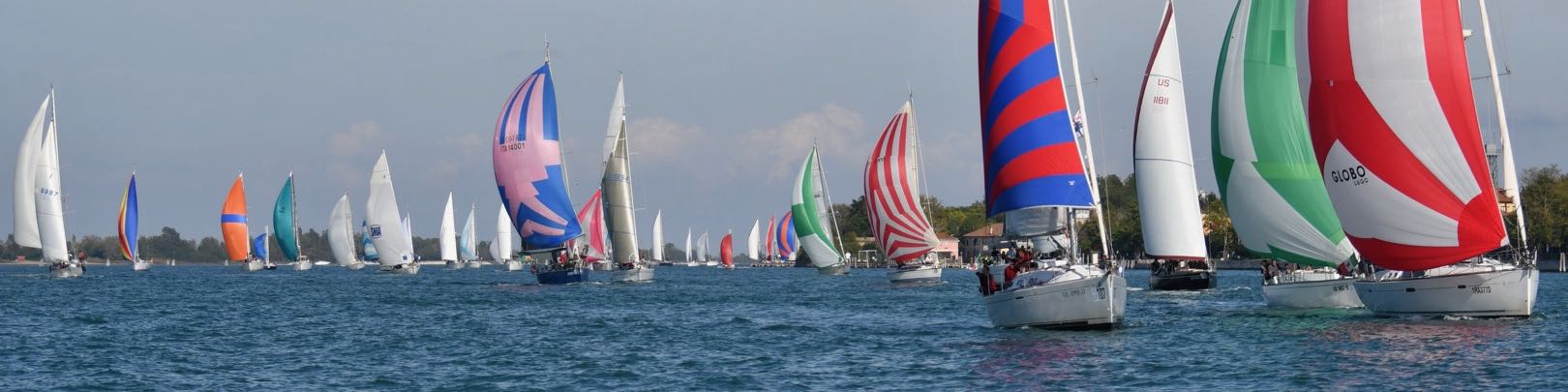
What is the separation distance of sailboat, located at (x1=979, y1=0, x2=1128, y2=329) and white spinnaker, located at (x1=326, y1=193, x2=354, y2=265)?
100 meters

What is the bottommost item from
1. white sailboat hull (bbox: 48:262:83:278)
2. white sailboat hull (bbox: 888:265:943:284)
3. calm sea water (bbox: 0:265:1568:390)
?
calm sea water (bbox: 0:265:1568:390)

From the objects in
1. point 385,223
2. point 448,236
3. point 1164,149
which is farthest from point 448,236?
point 1164,149

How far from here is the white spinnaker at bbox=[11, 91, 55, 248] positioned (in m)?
85.8

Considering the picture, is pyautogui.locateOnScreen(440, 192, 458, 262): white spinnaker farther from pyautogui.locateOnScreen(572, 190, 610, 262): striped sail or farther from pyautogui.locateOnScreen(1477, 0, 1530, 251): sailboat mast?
pyautogui.locateOnScreen(1477, 0, 1530, 251): sailboat mast

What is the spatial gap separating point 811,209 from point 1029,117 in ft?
193

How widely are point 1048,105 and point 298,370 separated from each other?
15.5m

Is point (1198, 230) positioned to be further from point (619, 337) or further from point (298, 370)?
point (298, 370)

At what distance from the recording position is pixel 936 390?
972 inches

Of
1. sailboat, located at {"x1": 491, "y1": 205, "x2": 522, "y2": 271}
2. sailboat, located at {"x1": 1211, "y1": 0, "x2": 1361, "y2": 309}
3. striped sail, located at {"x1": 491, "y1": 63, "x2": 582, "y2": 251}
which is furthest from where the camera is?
sailboat, located at {"x1": 491, "y1": 205, "x2": 522, "y2": 271}

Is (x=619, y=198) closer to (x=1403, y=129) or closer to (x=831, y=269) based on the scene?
(x=831, y=269)

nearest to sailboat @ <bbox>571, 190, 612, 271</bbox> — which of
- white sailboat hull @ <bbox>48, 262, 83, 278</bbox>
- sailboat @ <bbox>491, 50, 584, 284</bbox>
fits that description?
sailboat @ <bbox>491, 50, 584, 284</bbox>

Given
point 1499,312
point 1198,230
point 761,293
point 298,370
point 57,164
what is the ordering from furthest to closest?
point 57,164 < point 761,293 < point 1198,230 < point 1499,312 < point 298,370

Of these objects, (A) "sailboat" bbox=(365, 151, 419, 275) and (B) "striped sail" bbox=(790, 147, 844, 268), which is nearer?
(B) "striped sail" bbox=(790, 147, 844, 268)

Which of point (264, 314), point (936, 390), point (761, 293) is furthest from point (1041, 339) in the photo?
point (761, 293)
